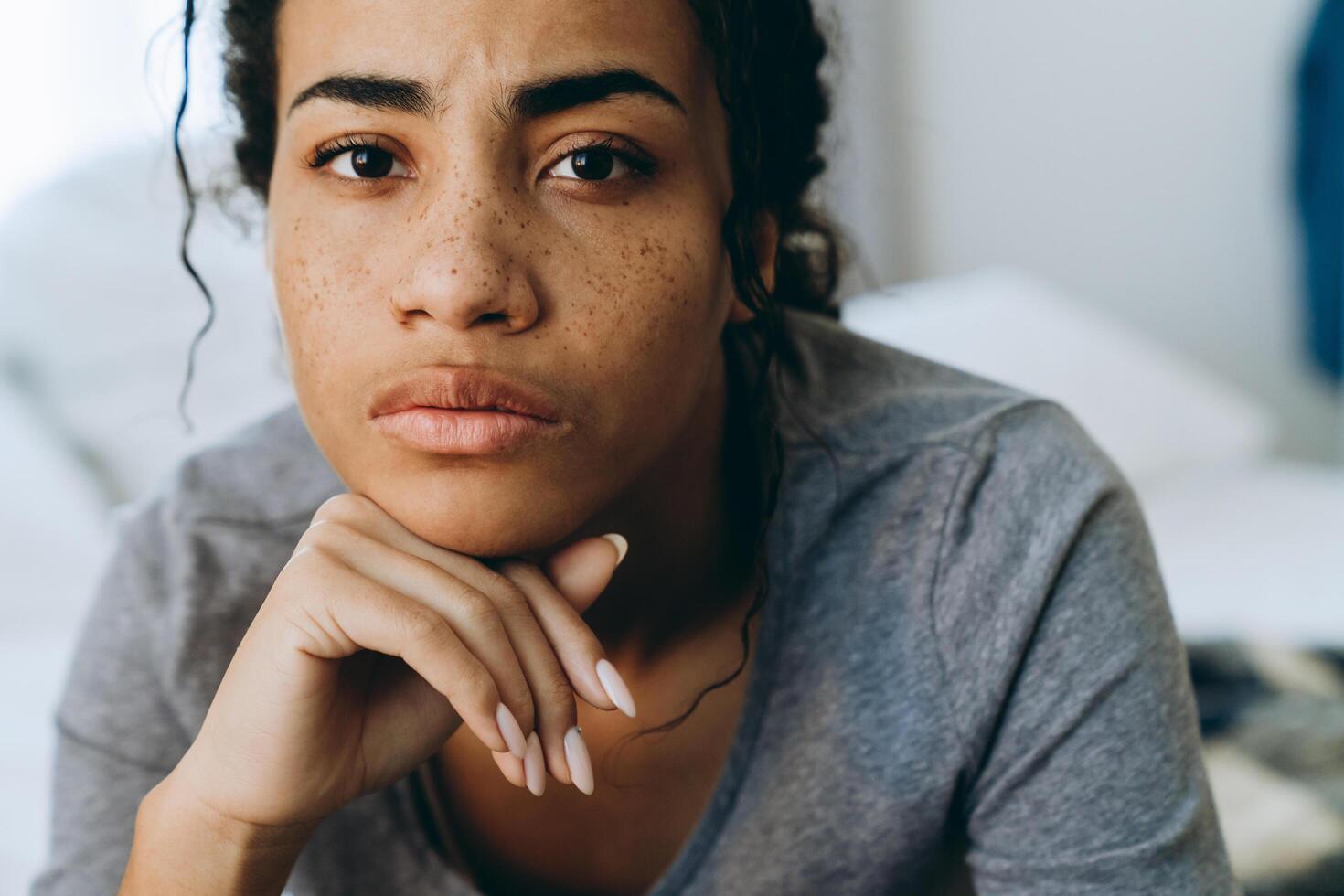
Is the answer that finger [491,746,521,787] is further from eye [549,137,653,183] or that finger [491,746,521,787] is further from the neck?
eye [549,137,653,183]

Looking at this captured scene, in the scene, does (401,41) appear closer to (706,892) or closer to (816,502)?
(816,502)

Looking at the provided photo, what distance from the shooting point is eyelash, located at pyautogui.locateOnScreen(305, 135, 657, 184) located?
2.61ft

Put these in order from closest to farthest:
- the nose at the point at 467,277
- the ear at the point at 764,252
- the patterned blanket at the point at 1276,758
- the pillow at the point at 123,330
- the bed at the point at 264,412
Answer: the nose at the point at 467,277 < the ear at the point at 764,252 < the patterned blanket at the point at 1276,758 < the bed at the point at 264,412 < the pillow at the point at 123,330

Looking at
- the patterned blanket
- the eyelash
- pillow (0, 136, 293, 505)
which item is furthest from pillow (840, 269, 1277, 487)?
the eyelash

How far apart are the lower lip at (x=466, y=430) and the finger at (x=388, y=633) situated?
4.0 inches

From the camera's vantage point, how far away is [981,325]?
7.04 feet

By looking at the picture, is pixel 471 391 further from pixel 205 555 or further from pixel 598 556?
pixel 205 555

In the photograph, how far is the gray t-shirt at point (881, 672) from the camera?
2.97 feet

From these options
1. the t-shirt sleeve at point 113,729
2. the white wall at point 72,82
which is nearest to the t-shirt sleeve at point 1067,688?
the t-shirt sleeve at point 113,729

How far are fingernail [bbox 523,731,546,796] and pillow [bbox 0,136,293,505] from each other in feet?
4.11

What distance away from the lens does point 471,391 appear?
2.44 feet

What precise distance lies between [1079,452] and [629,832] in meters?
0.50

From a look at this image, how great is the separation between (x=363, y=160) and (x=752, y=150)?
0.91 feet

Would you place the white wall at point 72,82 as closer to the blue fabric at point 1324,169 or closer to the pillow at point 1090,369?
the pillow at point 1090,369
